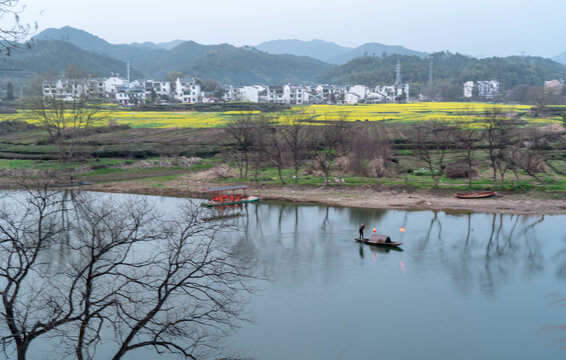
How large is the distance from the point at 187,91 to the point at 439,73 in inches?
2219

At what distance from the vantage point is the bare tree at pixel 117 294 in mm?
6988

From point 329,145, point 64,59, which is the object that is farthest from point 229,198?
point 64,59

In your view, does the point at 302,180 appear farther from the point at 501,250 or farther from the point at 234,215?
the point at 501,250

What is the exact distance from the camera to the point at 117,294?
8375mm

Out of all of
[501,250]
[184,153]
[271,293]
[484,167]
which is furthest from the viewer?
[184,153]

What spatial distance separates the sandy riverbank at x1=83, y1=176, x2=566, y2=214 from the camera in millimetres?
20953

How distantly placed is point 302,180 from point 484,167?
34.1ft

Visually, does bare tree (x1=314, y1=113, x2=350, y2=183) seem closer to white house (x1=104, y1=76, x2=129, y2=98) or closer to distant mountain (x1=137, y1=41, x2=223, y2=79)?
white house (x1=104, y1=76, x2=129, y2=98)

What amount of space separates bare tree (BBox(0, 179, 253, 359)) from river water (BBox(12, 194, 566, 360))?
76cm

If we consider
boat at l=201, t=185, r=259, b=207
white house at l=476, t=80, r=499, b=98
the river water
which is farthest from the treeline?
the river water

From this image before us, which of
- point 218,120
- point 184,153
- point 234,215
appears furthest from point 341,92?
point 234,215

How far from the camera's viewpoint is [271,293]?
41.4ft

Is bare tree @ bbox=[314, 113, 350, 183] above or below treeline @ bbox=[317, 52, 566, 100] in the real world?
below

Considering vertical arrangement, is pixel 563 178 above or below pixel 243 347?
above
